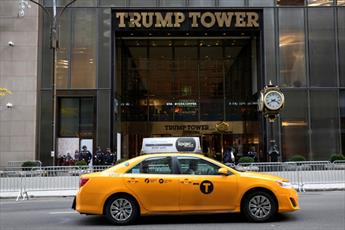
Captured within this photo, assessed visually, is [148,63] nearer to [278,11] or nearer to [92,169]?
[278,11]

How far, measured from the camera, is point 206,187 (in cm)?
953

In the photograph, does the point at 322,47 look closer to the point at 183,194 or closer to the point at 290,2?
the point at 290,2

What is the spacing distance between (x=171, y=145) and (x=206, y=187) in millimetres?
13740

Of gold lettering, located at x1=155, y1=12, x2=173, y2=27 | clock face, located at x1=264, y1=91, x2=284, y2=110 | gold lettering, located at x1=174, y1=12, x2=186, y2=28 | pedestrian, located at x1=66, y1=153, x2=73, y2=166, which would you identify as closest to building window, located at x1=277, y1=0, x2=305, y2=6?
gold lettering, located at x1=174, y1=12, x2=186, y2=28

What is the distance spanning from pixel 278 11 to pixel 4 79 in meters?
17.1

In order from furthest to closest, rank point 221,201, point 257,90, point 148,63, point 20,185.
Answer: point 148,63
point 257,90
point 20,185
point 221,201

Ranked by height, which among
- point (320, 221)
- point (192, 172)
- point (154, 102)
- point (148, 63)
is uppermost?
point (148, 63)

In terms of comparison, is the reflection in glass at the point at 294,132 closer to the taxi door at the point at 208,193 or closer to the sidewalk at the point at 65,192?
the sidewalk at the point at 65,192

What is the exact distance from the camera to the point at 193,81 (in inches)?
1394

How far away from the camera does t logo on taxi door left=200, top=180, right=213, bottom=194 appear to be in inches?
375

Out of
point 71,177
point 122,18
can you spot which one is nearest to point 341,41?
point 122,18

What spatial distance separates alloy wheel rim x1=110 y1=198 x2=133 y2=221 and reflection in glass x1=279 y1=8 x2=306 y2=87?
20.0 meters

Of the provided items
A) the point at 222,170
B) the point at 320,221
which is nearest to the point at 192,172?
the point at 222,170

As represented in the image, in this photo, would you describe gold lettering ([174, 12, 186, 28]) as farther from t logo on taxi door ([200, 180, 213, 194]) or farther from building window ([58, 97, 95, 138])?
t logo on taxi door ([200, 180, 213, 194])
